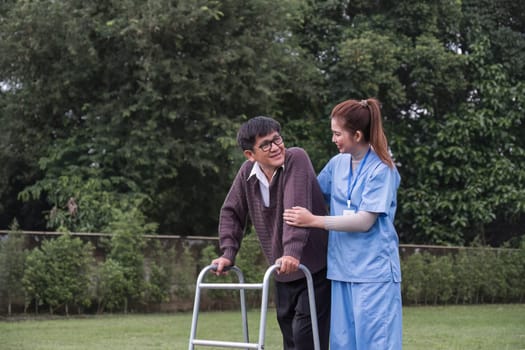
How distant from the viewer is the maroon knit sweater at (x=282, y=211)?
453 cm

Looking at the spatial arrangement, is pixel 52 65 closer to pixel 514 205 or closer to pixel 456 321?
pixel 456 321

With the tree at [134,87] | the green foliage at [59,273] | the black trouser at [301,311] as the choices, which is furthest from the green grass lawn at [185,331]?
the black trouser at [301,311]

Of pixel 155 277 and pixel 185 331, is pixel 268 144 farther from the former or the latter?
pixel 155 277

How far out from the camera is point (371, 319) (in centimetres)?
436

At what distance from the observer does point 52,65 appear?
16984mm

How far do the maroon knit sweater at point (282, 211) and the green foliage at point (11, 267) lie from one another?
9.15m

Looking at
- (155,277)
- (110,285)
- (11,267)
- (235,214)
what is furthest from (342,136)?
(155,277)

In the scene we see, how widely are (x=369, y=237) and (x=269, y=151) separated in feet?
2.11

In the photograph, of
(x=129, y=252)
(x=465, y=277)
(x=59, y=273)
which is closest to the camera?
(x=59, y=273)

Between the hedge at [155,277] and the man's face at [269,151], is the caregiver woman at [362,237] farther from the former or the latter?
the hedge at [155,277]

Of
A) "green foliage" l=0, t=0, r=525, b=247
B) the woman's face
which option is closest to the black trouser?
the woman's face

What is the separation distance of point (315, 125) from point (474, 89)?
3.72 m

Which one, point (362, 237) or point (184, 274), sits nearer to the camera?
point (362, 237)

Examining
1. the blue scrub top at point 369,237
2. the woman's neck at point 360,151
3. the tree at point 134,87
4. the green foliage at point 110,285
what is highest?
the tree at point 134,87
